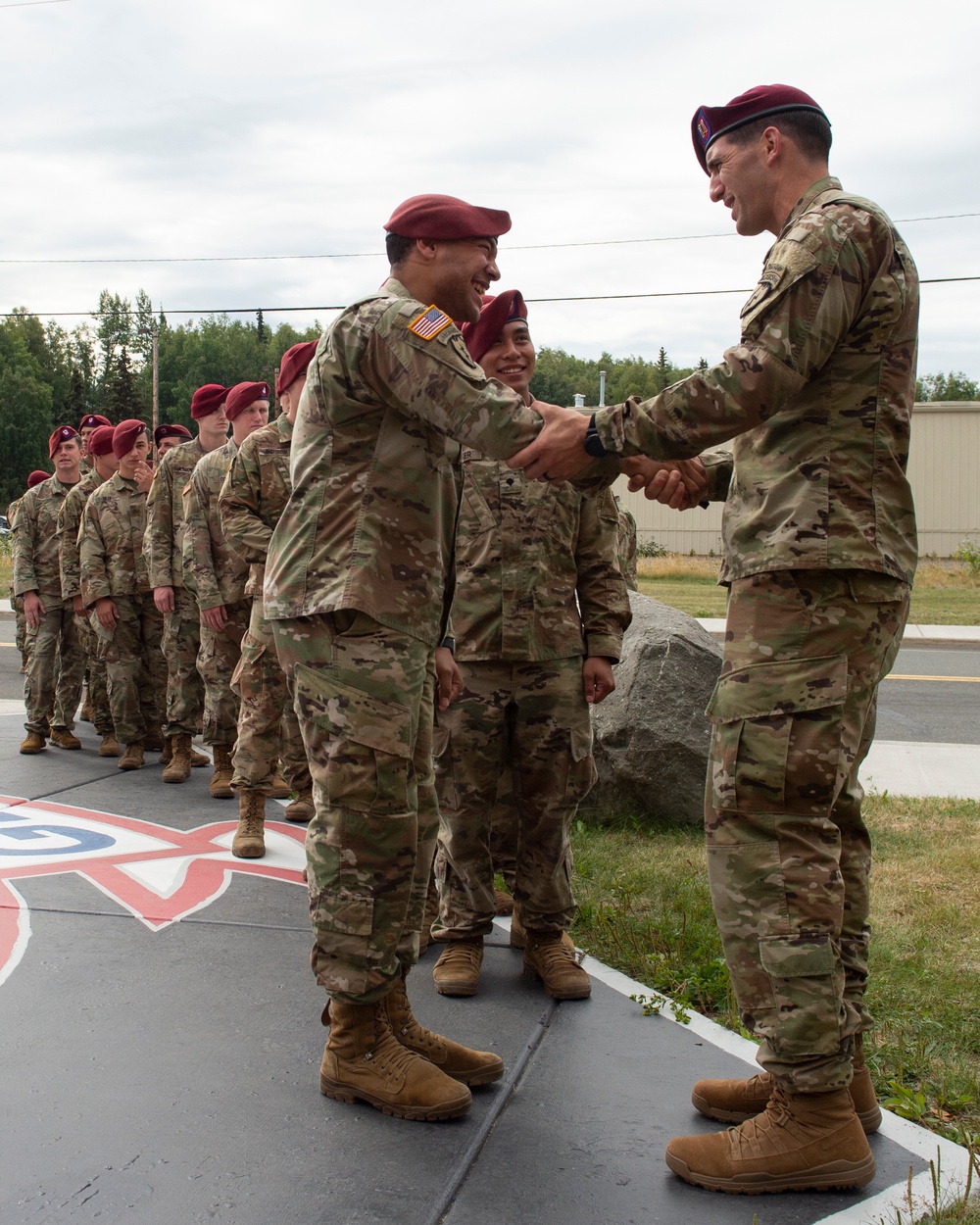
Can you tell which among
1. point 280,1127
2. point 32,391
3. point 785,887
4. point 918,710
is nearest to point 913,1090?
point 785,887

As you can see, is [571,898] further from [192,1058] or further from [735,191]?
[735,191]

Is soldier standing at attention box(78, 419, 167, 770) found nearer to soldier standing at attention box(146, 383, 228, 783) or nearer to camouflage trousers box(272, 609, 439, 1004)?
soldier standing at attention box(146, 383, 228, 783)

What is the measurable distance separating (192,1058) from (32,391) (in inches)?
3216

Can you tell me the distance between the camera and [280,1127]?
301 cm

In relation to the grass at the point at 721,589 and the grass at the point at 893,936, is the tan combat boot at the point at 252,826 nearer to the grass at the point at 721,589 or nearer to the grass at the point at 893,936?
the grass at the point at 893,936

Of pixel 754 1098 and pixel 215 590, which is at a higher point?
pixel 215 590

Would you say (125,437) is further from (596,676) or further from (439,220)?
(439,220)

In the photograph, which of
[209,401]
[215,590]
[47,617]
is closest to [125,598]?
[47,617]

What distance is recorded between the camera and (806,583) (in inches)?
113

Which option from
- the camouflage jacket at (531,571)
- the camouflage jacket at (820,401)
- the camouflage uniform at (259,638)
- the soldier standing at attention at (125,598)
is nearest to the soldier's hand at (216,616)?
the camouflage uniform at (259,638)

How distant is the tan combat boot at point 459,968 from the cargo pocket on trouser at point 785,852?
134cm

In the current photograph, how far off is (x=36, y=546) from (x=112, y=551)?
46.9 inches

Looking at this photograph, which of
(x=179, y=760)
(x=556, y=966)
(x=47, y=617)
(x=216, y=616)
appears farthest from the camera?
(x=47, y=617)

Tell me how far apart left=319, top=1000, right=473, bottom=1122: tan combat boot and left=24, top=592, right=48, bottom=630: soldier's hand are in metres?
6.11
